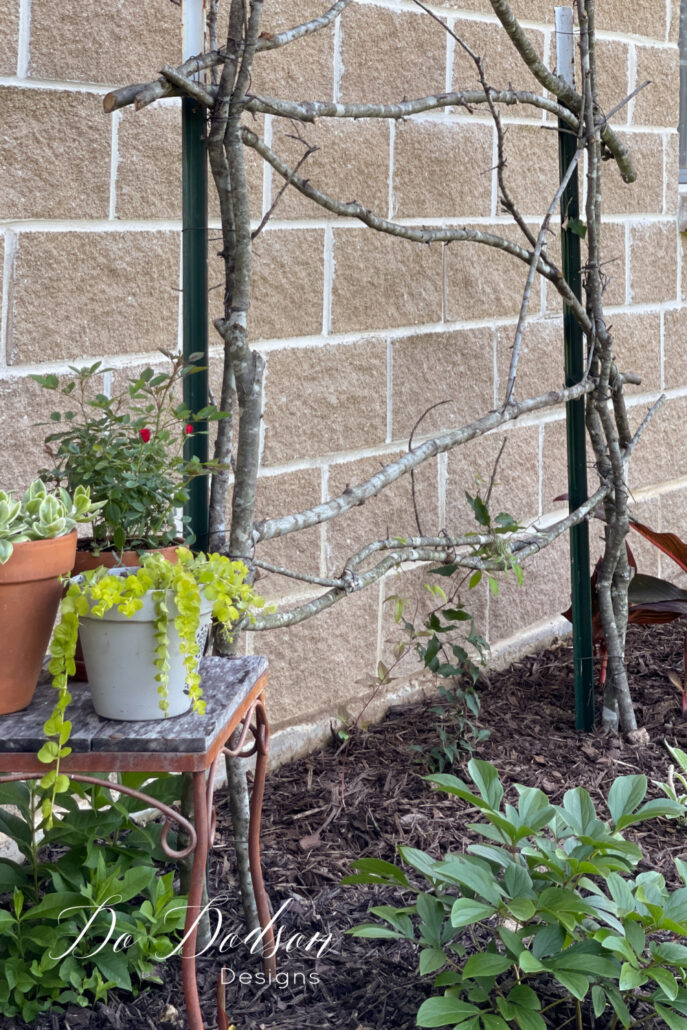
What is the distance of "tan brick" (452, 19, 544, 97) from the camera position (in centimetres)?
292

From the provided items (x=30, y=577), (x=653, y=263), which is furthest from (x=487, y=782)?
(x=653, y=263)

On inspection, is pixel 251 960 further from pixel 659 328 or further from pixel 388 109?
pixel 659 328

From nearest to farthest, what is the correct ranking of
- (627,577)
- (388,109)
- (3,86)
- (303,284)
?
(3,86)
(388,109)
(303,284)
(627,577)

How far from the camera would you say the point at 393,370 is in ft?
9.30

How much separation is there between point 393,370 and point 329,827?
1.11m

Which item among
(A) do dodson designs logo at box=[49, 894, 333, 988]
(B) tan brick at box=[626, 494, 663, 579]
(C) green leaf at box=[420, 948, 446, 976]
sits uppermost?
(B) tan brick at box=[626, 494, 663, 579]

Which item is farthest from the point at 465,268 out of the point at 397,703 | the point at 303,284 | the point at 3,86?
the point at 3,86

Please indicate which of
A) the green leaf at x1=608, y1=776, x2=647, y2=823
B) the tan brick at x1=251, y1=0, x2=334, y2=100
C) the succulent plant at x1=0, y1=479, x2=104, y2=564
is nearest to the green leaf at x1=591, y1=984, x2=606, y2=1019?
the green leaf at x1=608, y1=776, x2=647, y2=823

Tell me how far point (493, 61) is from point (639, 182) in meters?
0.85

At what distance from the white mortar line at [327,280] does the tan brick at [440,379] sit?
0.76ft

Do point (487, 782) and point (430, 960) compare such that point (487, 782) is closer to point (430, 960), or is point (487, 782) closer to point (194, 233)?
point (430, 960)

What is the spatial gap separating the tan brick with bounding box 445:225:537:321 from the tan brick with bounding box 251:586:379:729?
785 mm

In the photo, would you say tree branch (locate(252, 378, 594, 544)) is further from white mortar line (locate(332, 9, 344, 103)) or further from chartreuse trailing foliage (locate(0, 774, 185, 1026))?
white mortar line (locate(332, 9, 344, 103))

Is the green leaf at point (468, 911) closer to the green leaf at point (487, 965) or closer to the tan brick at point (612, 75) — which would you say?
the green leaf at point (487, 965)
